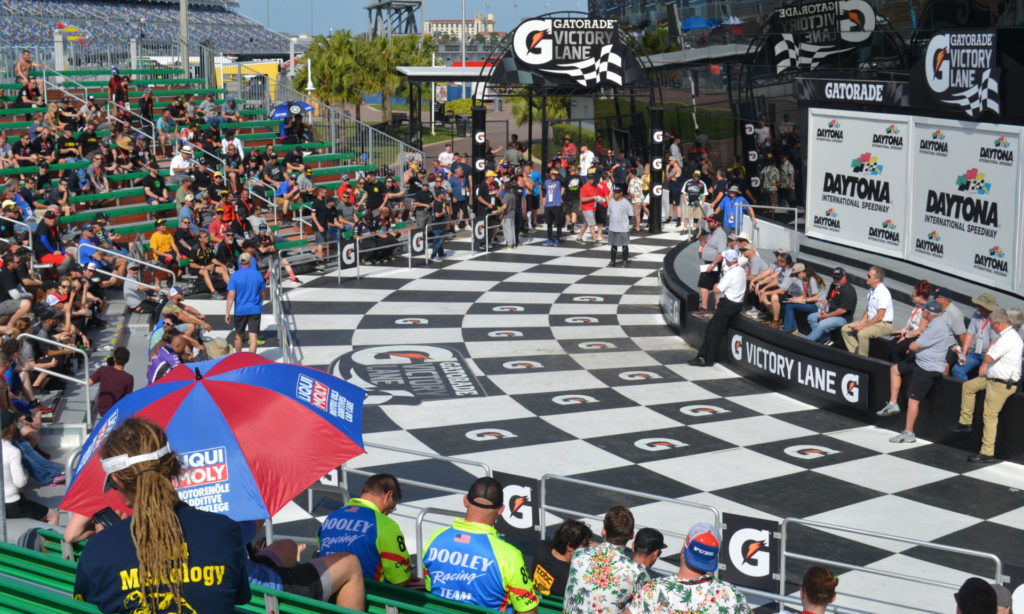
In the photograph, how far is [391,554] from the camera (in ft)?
20.5

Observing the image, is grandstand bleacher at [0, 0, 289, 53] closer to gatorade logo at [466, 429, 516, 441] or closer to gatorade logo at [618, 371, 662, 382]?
gatorade logo at [618, 371, 662, 382]

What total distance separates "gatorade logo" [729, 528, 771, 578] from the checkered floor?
3.07 feet

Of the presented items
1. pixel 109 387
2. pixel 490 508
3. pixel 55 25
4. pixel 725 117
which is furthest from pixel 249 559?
pixel 55 25

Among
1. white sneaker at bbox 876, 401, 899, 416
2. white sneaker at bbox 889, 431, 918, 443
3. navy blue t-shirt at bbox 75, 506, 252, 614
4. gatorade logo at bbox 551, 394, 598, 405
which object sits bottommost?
white sneaker at bbox 889, 431, 918, 443

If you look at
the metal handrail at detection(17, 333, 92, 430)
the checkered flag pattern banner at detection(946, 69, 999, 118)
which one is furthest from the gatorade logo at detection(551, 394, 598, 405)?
the checkered flag pattern banner at detection(946, 69, 999, 118)

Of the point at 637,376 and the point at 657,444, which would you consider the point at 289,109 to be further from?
the point at 657,444

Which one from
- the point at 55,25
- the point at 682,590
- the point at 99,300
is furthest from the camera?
the point at 55,25

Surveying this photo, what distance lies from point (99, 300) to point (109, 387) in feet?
18.9

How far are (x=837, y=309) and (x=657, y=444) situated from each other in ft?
11.4

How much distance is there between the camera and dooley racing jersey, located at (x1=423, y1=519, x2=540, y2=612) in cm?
578

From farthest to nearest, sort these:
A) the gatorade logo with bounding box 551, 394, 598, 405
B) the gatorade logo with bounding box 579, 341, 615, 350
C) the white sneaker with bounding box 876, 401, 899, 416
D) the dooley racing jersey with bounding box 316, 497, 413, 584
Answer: the gatorade logo with bounding box 579, 341, 615, 350 → the gatorade logo with bounding box 551, 394, 598, 405 → the white sneaker with bounding box 876, 401, 899, 416 → the dooley racing jersey with bounding box 316, 497, 413, 584

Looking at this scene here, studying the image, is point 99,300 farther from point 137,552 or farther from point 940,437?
point 137,552

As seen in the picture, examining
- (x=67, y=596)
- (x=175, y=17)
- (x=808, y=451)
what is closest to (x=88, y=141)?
(x=808, y=451)

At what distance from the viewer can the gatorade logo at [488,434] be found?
42.6ft
